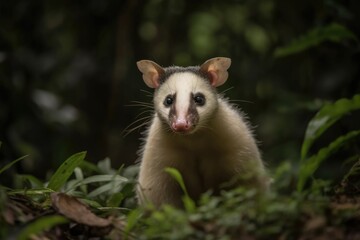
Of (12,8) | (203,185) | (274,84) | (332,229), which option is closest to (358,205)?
(332,229)

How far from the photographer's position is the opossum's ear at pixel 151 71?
5.75m

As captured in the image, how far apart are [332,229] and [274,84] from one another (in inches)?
258

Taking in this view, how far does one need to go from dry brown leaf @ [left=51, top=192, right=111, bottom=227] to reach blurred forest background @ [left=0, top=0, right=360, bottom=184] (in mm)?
3893

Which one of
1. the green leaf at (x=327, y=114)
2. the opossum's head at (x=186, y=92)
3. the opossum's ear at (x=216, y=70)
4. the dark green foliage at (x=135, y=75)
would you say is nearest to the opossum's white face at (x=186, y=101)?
the opossum's head at (x=186, y=92)

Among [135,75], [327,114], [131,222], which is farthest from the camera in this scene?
[135,75]

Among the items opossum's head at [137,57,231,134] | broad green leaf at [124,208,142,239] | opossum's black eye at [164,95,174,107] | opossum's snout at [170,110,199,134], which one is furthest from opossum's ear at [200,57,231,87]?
broad green leaf at [124,208,142,239]

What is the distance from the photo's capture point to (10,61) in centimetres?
789

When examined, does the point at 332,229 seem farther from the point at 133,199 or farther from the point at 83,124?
the point at 83,124

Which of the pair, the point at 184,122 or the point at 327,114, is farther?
the point at 184,122

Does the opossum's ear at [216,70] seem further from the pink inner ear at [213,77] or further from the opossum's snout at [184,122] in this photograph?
the opossum's snout at [184,122]

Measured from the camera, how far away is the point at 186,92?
5.41 meters

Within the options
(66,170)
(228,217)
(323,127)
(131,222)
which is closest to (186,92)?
Result: (66,170)

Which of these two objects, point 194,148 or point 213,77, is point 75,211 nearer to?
point 194,148

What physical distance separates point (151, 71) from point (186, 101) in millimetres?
645
